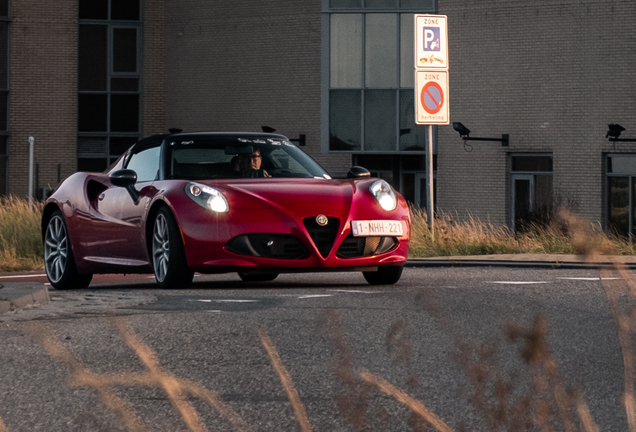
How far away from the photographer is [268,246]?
8820 mm

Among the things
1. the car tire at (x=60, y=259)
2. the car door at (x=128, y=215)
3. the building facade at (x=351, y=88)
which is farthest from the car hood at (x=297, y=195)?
the building facade at (x=351, y=88)

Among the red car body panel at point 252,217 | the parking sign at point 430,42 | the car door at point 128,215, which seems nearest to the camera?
the red car body panel at point 252,217

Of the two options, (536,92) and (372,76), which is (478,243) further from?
(372,76)

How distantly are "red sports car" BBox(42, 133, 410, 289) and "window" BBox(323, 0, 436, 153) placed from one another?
69.9ft

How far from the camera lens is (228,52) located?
33.7 meters

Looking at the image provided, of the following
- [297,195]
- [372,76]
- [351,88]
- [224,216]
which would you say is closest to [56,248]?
[224,216]

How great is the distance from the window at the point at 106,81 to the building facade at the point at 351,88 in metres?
0.04

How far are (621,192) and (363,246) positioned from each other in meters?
21.7

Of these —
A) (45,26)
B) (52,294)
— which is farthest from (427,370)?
(45,26)

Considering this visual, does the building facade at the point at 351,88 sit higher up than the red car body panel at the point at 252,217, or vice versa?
the building facade at the point at 351,88

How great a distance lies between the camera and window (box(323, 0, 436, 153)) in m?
31.5

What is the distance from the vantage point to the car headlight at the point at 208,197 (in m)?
8.84

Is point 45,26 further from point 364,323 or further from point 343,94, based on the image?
point 364,323

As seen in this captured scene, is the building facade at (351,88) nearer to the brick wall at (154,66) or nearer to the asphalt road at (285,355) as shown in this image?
the brick wall at (154,66)
